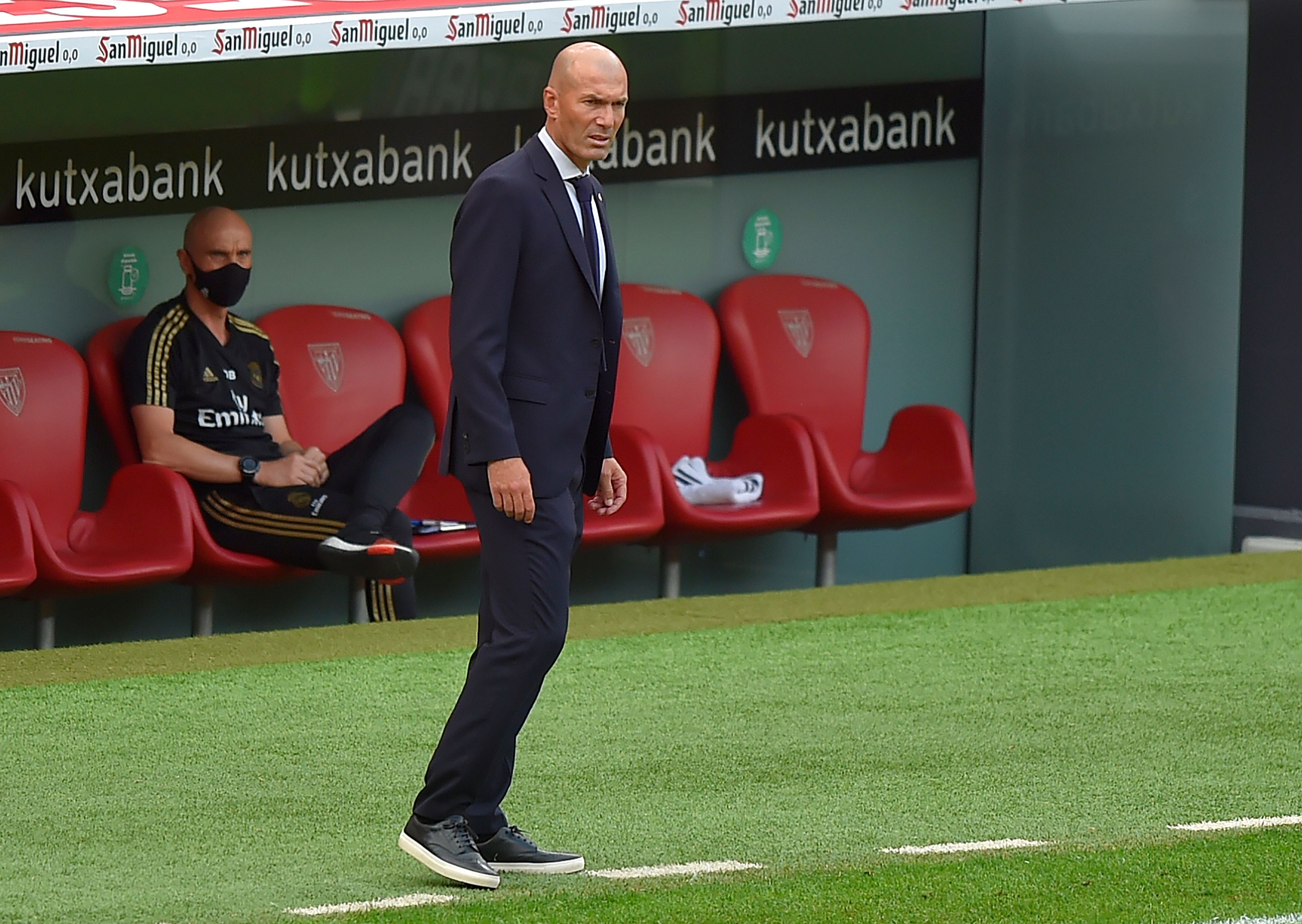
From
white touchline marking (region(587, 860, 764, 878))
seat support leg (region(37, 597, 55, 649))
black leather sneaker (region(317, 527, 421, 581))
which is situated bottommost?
white touchline marking (region(587, 860, 764, 878))

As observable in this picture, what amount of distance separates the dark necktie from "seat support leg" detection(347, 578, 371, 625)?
11.0ft

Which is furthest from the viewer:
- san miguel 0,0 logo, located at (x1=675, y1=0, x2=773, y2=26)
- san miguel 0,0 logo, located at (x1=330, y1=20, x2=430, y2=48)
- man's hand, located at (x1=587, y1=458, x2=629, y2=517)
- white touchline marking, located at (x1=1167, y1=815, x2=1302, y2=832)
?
san miguel 0,0 logo, located at (x1=675, y1=0, x2=773, y2=26)

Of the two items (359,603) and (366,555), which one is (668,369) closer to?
(359,603)

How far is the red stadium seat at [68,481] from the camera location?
681 cm

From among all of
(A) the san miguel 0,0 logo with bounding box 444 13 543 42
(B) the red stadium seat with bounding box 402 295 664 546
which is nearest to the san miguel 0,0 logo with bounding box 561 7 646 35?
(A) the san miguel 0,0 logo with bounding box 444 13 543 42

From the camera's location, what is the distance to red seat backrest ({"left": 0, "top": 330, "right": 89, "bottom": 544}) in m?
6.97

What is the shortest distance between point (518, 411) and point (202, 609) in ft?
12.1

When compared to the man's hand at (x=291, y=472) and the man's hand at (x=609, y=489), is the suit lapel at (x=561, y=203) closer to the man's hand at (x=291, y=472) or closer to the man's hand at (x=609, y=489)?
the man's hand at (x=609, y=489)

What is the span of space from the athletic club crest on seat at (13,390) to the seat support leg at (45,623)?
1.96 ft

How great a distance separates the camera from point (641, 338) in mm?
8227

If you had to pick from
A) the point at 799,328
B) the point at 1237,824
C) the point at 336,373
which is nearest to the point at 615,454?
the point at 336,373

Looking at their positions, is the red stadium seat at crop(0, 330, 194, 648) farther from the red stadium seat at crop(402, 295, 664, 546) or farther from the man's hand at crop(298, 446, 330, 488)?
the red stadium seat at crop(402, 295, 664, 546)

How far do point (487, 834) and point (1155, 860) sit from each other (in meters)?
1.23

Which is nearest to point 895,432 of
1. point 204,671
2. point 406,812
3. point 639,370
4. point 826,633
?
point 639,370
